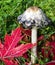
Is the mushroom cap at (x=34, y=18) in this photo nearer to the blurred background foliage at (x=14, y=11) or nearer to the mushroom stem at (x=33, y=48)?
the mushroom stem at (x=33, y=48)

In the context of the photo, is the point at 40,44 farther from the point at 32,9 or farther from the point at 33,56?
the point at 32,9

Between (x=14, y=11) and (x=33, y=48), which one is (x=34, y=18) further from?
(x=14, y=11)

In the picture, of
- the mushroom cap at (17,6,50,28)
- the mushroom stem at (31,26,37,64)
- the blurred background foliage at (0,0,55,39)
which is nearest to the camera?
the mushroom cap at (17,6,50,28)

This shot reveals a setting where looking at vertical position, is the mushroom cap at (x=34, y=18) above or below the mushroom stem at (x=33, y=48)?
above

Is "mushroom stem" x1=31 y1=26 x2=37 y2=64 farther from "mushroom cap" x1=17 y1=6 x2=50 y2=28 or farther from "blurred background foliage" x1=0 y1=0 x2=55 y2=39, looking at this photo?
"blurred background foliage" x1=0 y1=0 x2=55 y2=39

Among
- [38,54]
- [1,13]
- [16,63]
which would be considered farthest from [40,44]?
[1,13]

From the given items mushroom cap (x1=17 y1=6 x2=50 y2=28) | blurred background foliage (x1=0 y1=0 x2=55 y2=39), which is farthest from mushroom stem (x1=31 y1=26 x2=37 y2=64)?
blurred background foliage (x1=0 y1=0 x2=55 y2=39)

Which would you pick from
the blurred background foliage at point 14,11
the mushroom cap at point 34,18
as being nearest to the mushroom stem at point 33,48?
the mushroom cap at point 34,18

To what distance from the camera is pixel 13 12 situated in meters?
2.40

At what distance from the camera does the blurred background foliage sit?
2.26 m

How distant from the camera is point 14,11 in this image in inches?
95.4

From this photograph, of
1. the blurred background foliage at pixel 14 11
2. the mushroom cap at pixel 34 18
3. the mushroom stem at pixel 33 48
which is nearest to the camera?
the mushroom cap at pixel 34 18

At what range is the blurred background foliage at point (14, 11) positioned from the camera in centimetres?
226

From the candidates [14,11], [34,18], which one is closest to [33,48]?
[34,18]
